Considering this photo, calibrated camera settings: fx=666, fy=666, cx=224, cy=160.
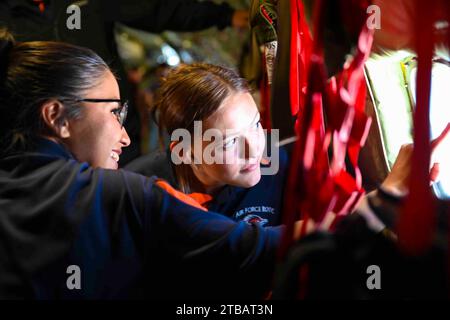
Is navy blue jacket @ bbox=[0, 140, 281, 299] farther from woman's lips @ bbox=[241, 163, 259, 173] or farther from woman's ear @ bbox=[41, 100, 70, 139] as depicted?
woman's lips @ bbox=[241, 163, 259, 173]

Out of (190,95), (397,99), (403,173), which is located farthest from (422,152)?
(190,95)

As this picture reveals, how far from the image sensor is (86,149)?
3.42 feet

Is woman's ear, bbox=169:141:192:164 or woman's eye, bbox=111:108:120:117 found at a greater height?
woman's eye, bbox=111:108:120:117

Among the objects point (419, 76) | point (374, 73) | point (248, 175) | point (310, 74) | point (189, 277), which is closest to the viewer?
point (419, 76)

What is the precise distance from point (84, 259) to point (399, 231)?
448 mm

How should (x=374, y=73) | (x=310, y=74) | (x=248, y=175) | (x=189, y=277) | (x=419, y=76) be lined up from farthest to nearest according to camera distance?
(x=248, y=175), (x=374, y=73), (x=189, y=277), (x=310, y=74), (x=419, y=76)

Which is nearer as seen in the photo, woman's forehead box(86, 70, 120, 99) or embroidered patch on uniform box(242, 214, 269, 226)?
woman's forehead box(86, 70, 120, 99)

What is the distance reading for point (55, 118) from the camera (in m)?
1.01

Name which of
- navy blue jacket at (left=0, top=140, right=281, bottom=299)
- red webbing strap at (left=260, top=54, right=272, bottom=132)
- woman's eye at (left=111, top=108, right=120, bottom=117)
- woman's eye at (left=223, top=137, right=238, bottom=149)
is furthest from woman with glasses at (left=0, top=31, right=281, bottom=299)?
red webbing strap at (left=260, top=54, right=272, bottom=132)

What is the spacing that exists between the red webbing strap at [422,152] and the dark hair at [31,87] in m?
0.52

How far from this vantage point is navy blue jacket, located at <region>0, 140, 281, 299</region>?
0.94 m

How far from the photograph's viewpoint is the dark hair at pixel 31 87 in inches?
39.5
